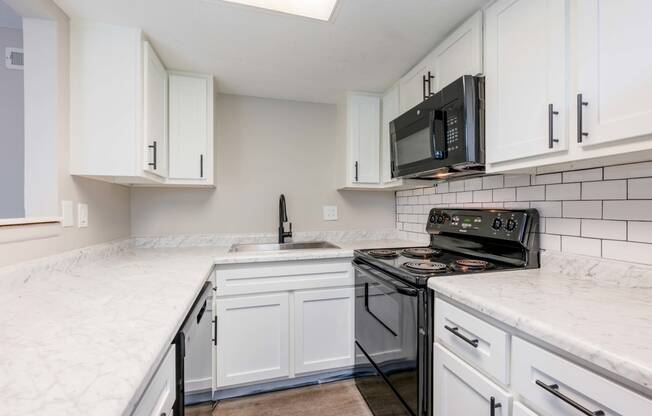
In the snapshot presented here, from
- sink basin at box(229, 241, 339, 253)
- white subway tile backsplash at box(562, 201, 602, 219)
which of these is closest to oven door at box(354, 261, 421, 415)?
sink basin at box(229, 241, 339, 253)

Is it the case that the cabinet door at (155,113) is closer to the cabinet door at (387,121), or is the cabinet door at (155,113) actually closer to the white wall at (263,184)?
the white wall at (263,184)

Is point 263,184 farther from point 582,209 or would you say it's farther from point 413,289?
point 582,209

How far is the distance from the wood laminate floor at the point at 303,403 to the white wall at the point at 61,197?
3.80 feet

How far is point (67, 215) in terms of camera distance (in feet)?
4.54

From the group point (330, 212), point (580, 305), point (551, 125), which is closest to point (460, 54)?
point (551, 125)

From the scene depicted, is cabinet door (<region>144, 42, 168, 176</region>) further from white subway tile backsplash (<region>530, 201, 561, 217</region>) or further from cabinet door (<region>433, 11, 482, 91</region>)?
white subway tile backsplash (<region>530, 201, 561, 217</region>)

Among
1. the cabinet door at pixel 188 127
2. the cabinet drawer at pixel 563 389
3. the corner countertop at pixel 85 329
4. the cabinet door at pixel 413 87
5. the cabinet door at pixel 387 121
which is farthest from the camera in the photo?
→ the cabinet door at pixel 387 121

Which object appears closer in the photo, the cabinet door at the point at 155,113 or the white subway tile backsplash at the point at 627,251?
the white subway tile backsplash at the point at 627,251

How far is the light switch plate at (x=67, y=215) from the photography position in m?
1.35

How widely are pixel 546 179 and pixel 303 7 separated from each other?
1.40 meters

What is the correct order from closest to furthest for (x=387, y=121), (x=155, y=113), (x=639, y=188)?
(x=639, y=188)
(x=155, y=113)
(x=387, y=121)

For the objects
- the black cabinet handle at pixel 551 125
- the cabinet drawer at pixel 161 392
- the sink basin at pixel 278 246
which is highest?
the black cabinet handle at pixel 551 125

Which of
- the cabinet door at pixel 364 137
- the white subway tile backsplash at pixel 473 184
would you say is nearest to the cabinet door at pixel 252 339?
the cabinet door at pixel 364 137

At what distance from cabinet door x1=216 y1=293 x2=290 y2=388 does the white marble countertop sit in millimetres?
1026
